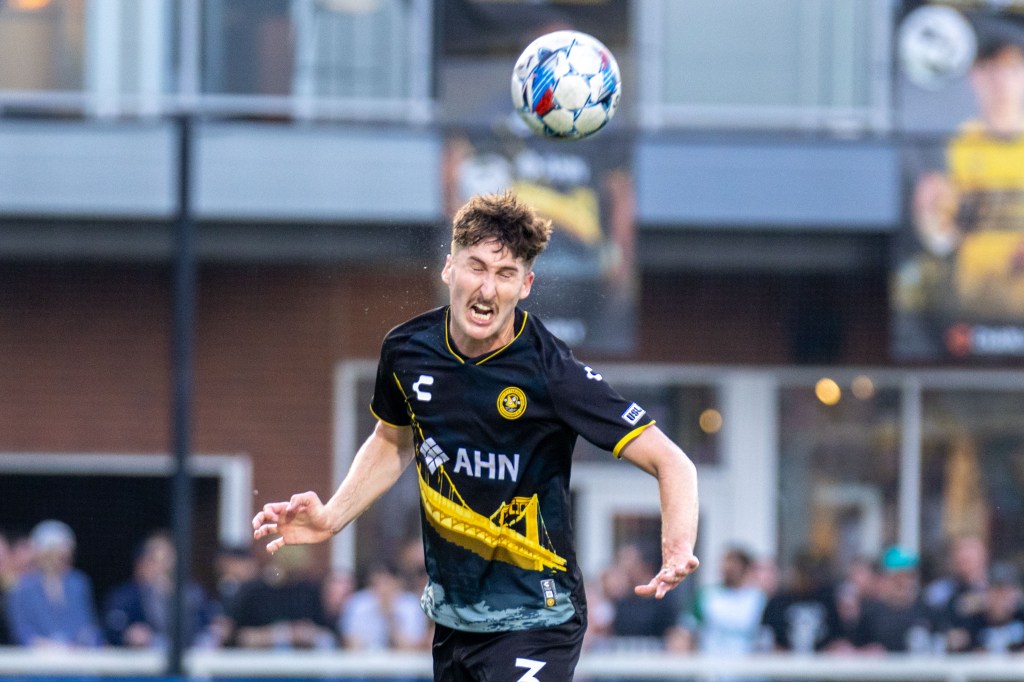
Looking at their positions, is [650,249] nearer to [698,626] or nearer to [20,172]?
[698,626]

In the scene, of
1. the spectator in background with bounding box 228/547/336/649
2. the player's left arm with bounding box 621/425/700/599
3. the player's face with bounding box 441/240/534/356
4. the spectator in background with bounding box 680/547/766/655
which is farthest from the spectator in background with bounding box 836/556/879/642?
the player's face with bounding box 441/240/534/356

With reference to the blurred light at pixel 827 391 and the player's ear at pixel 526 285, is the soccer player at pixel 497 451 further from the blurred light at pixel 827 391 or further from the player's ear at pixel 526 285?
the blurred light at pixel 827 391

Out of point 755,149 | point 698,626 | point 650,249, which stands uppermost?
point 755,149

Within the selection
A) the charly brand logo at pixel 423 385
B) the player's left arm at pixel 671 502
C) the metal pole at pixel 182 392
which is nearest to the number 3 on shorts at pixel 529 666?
the player's left arm at pixel 671 502

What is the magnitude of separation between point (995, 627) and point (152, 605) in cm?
542

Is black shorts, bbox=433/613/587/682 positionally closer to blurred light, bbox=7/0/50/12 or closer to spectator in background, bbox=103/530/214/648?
spectator in background, bbox=103/530/214/648

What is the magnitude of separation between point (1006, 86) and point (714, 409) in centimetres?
343

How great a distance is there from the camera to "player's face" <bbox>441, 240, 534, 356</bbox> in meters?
4.25

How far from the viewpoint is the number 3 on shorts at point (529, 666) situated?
4.35 meters

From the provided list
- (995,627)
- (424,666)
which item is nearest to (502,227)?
(424,666)

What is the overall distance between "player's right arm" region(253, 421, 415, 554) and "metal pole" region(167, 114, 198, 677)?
4504 mm

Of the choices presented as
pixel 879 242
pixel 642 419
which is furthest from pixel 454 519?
pixel 879 242

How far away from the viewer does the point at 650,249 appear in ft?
37.1

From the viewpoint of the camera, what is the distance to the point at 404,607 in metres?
9.41
